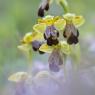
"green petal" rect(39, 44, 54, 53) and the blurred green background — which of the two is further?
the blurred green background

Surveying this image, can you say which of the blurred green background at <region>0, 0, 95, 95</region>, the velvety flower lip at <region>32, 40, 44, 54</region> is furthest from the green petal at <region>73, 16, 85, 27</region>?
the blurred green background at <region>0, 0, 95, 95</region>

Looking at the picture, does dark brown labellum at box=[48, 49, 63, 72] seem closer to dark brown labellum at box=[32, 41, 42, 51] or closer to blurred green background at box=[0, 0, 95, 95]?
dark brown labellum at box=[32, 41, 42, 51]

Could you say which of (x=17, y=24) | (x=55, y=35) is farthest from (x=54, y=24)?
(x=17, y=24)

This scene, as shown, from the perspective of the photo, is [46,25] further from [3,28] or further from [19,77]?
[3,28]

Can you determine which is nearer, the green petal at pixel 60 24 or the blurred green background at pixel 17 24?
the green petal at pixel 60 24

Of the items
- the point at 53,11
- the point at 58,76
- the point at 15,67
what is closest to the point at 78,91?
the point at 58,76

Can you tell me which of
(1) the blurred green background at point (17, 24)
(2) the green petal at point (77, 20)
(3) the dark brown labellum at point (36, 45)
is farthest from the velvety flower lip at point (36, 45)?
(1) the blurred green background at point (17, 24)

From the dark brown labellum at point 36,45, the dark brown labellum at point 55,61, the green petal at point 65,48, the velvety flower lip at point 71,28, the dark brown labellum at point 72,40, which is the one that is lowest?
the dark brown labellum at point 55,61

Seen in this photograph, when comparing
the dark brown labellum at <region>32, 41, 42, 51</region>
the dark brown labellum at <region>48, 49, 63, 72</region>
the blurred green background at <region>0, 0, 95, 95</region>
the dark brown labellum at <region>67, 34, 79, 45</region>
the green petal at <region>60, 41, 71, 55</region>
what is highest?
the dark brown labellum at <region>67, 34, 79, 45</region>

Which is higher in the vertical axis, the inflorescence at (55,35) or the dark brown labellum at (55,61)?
the inflorescence at (55,35)

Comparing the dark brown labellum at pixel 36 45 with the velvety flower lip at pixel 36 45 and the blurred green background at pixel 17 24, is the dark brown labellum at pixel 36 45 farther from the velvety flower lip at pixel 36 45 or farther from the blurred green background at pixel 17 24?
the blurred green background at pixel 17 24
